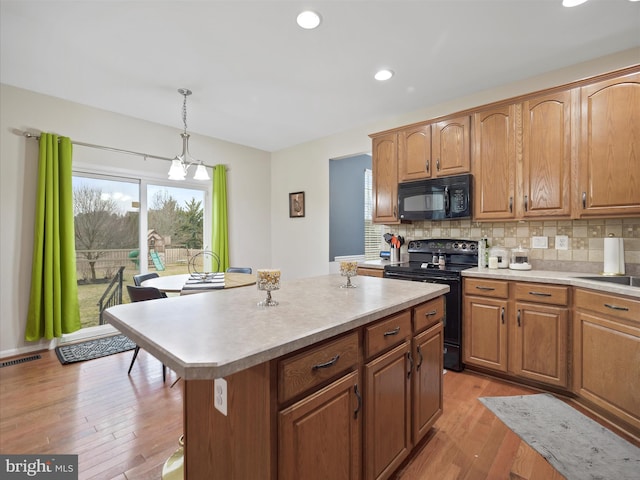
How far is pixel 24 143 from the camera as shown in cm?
316

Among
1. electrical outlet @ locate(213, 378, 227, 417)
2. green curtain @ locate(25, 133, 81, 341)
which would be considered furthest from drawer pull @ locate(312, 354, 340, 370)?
green curtain @ locate(25, 133, 81, 341)

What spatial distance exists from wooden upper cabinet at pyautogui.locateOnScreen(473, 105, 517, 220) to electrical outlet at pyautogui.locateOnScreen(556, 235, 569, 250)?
18.8 inches

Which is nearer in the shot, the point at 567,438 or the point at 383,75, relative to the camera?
the point at 567,438

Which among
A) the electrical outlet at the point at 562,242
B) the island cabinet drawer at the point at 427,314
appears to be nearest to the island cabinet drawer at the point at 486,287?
the electrical outlet at the point at 562,242

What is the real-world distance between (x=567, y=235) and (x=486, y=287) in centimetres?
90

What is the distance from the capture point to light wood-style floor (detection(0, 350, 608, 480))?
1.65 m

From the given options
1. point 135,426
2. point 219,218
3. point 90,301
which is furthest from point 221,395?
point 219,218

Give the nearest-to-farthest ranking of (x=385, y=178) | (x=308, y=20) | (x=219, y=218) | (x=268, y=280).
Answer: (x=268, y=280) < (x=308, y=20) < (x=385, y=178) < (x=219, y=218)

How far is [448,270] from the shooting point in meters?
2.84

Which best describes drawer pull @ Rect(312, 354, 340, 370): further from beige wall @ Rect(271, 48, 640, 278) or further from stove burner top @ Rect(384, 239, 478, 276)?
beige wall @ Rect(271, 48, 640, 278)

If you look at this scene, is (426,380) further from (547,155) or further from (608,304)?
(547,155)

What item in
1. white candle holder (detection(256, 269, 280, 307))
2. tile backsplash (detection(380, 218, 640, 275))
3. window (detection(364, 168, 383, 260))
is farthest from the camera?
window (detection(364, 168, 383, 260))

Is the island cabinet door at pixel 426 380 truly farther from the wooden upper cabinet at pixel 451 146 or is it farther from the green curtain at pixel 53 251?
the green curtain at pixel 53 251

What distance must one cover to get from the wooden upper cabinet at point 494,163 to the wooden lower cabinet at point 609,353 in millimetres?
946
